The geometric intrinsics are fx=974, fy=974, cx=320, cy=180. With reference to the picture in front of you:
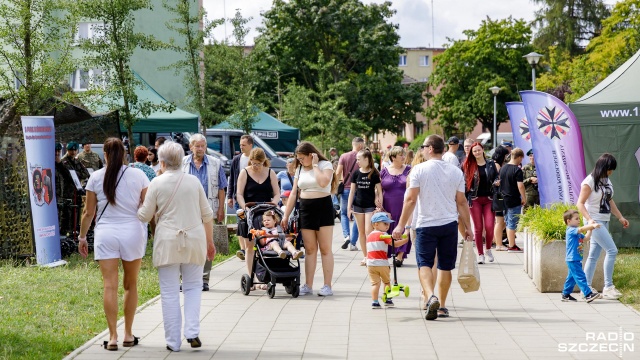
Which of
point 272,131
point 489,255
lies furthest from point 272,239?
point 272,131

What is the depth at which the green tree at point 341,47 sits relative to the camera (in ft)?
193

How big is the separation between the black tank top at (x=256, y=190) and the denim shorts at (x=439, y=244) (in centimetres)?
297

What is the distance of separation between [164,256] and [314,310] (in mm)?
2664

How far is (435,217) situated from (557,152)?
233 inches

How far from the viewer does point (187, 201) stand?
805cm

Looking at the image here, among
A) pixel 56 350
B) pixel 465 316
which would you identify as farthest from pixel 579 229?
pixel 56 350

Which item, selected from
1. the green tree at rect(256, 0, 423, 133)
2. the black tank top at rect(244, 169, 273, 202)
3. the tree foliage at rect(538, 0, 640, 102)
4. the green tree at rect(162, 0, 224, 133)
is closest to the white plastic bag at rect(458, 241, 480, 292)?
the black tank top at rect(244, 169, 273, 202)

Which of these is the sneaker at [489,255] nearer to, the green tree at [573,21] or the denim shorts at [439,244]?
the denim shorts at [439,244]

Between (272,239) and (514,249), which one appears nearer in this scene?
(272,239)

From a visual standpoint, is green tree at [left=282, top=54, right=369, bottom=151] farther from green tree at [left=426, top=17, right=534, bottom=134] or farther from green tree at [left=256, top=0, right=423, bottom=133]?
green tree at [left=426, top=17, right=534, bottom=134]

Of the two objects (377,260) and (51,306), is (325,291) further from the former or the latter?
(51,306)

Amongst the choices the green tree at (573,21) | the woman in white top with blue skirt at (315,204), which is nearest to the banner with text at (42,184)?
the woman in white top with blue skirt at (315,204)

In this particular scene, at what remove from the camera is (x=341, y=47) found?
59969 millimetres

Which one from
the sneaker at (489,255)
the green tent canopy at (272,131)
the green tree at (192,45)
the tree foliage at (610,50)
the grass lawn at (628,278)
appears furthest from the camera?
the tree foliage at (610,50)
